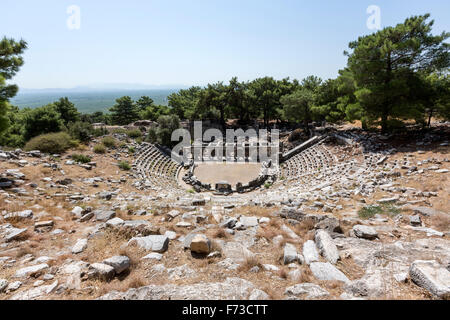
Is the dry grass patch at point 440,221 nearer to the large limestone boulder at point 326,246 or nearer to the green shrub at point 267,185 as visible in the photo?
the large limestone boulder at point 326,246

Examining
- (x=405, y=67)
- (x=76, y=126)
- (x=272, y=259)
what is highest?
(x=405, y=67)

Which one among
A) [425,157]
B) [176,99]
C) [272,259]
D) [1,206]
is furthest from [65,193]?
[176,99]

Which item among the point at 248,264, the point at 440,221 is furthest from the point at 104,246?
the point at 440,221

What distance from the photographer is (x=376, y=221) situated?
5.70m

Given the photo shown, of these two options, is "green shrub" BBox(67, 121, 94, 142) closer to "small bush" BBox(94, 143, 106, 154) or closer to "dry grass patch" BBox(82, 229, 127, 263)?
"small bush" BBox(94, 143, 106, 154)

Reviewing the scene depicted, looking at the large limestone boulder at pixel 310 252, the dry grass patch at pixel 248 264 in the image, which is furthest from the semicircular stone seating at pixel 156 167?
the large limestone boulder at pixel 310 252

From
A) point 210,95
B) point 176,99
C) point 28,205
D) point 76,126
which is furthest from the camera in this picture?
point 176,99

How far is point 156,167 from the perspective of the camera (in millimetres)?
17469

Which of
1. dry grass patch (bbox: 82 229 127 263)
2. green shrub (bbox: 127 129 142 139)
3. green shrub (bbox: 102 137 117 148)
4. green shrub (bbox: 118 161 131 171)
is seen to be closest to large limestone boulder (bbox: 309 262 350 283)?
dry grass patch (bbox: 82 229 127 263)

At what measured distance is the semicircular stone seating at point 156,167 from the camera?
574 inches

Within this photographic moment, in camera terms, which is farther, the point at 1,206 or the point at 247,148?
the point at 247,148

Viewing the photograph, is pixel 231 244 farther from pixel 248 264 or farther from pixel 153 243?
pixel 153 243

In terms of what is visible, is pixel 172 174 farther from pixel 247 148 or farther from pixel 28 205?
pixel 28 205
